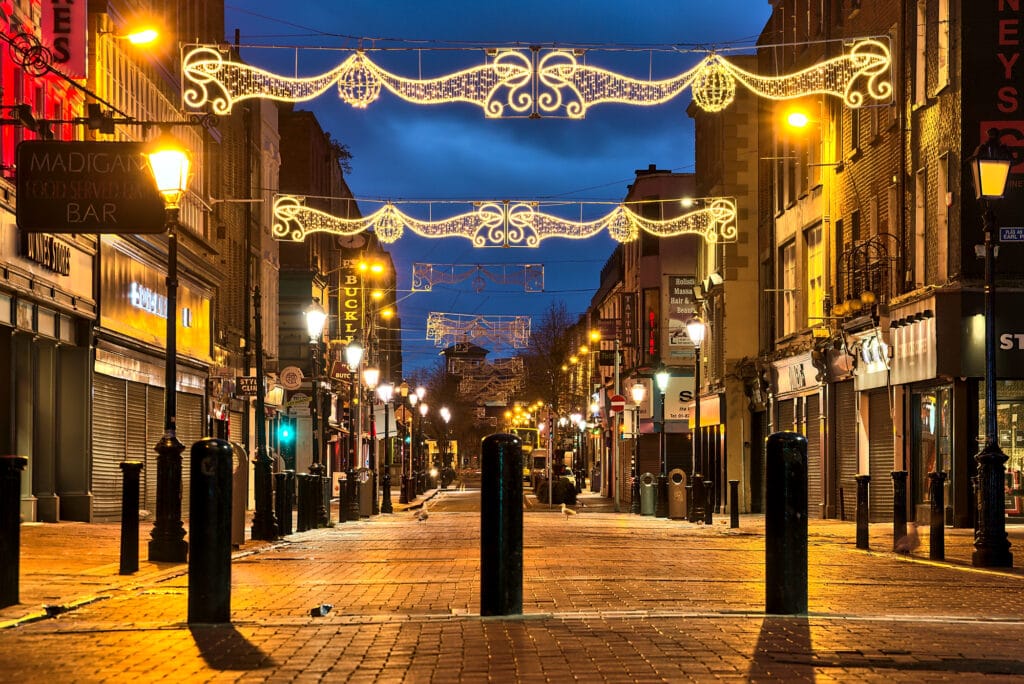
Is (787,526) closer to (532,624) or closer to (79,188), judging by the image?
(532,624)

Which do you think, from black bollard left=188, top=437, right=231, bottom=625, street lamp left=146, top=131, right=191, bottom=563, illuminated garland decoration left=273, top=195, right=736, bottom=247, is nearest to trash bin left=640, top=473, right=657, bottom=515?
illuminated garland decoration left=273, top=195, right=736, bottom=247

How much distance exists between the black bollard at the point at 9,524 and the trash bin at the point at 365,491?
2588 cm

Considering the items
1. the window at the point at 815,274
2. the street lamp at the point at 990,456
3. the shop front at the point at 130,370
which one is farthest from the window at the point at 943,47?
the shop front at the point at 130,370

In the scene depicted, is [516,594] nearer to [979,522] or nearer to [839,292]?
[979,522]

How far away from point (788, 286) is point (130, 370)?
57.7ft

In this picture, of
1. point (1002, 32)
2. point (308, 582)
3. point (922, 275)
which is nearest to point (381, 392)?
point (922, 275)

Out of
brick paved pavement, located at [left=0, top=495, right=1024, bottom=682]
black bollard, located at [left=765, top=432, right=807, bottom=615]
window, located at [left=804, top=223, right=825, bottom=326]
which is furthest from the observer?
window, located at [left=804, top=223, right=825, bottom=326]

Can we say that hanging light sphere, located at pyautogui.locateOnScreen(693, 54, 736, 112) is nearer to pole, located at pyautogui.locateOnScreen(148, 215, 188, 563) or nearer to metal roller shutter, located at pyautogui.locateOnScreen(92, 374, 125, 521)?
pole, located at pyautogui.locateOnScreen(148, 215, 188, 563)

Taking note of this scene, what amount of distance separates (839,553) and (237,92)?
11.4m

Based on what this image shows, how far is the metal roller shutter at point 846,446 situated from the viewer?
116ft

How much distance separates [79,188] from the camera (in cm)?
1808

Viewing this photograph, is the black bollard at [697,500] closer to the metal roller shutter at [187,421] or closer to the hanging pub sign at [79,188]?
the metal roller shutter at [187,421]

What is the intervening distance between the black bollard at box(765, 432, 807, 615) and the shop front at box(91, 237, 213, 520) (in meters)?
21.8

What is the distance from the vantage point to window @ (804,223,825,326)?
37938 millimetres
